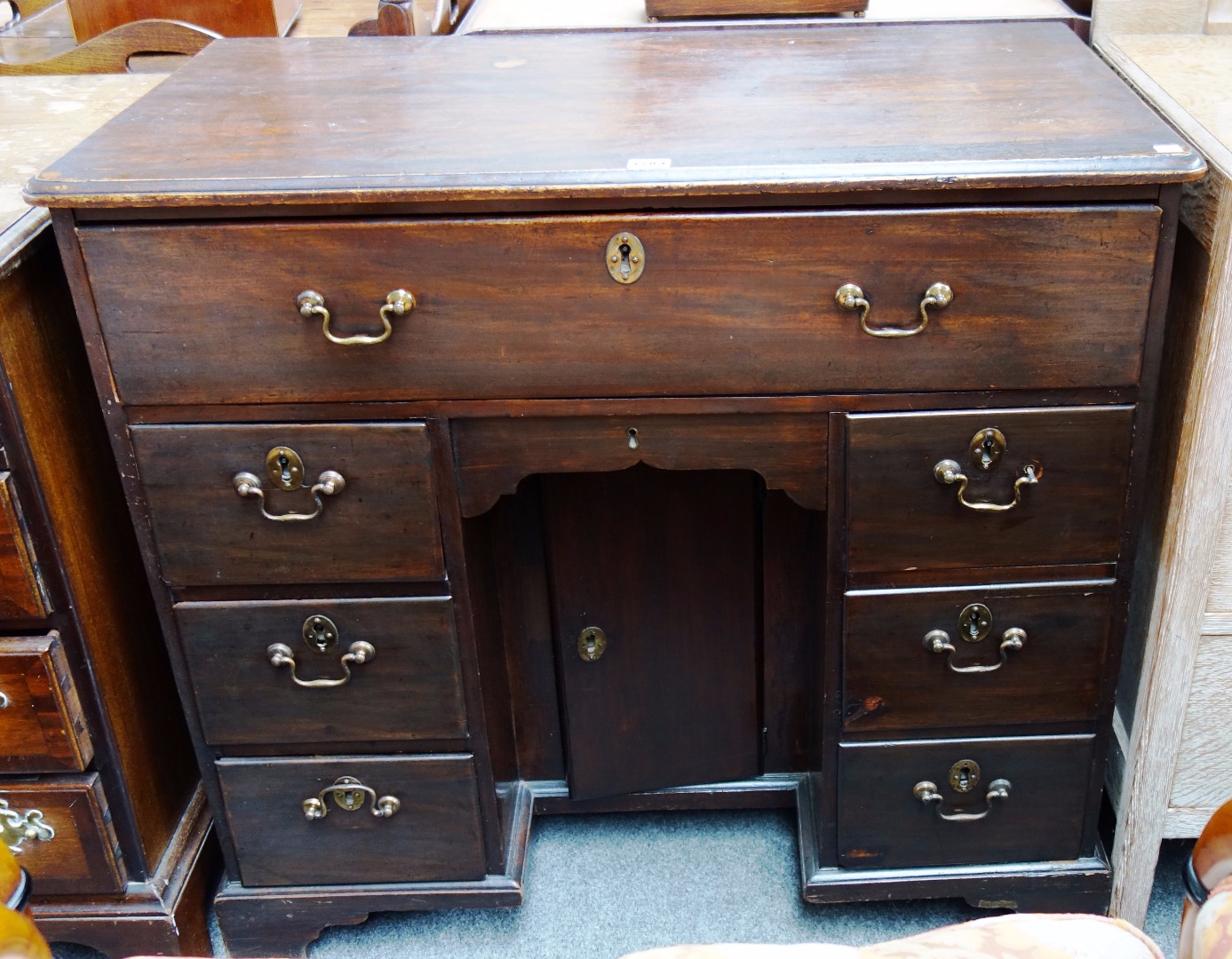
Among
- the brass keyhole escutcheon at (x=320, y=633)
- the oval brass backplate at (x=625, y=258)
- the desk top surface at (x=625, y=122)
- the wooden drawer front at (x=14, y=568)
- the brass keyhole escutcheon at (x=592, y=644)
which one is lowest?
the brass keyhole escutcheon at (x=592, y=644)

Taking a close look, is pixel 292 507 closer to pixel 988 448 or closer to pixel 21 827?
pixel 21 827

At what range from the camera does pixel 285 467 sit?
42.5 inches

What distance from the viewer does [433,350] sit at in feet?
3.36

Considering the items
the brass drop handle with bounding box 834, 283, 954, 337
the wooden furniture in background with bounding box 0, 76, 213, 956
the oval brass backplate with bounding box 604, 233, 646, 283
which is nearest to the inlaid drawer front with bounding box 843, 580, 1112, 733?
the brass drop handle with bounding box 834, 283, 954, 337

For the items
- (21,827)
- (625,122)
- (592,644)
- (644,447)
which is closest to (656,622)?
(592,644)

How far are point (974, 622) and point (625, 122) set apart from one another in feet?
Answer: 1.83

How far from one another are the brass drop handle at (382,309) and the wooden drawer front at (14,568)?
12.3 inches

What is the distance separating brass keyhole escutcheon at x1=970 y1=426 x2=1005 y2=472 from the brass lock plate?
0.59m

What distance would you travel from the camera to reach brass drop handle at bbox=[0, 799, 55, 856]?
1205 millimetres

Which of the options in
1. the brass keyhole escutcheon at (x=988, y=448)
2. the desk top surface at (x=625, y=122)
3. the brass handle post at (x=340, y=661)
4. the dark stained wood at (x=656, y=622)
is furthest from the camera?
the dark stained wood at (x=656, y=622)

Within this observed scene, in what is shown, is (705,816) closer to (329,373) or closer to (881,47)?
(329,373)

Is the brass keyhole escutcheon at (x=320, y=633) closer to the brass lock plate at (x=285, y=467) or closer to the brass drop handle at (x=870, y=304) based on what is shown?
the brass lock plate at (x=285, y=467)

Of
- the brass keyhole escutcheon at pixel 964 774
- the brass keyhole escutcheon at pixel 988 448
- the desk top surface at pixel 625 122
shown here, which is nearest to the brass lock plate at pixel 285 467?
the desk top surface at pixel 625 122

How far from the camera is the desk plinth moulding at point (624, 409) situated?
0.97m
